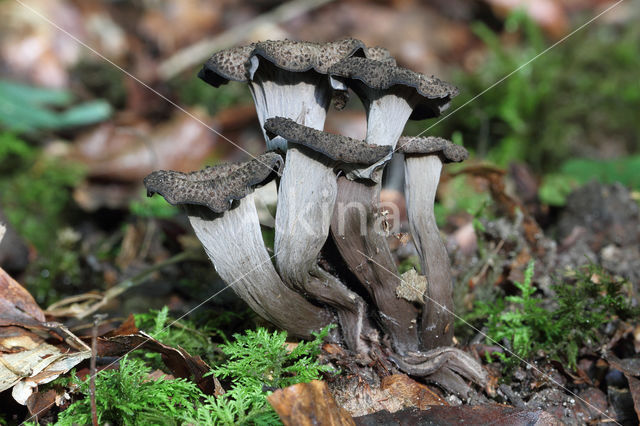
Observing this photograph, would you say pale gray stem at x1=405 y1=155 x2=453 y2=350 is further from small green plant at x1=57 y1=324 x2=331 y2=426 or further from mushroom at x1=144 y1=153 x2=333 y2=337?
mushroom at x1=144 y1=153 x2=333 y2=337

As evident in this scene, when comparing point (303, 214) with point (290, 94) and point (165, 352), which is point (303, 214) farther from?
point (165, 352)

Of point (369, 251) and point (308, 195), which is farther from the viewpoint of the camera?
point (369, 251)

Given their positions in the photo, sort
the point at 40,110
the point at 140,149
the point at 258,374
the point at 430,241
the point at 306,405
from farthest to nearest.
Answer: the point at 40,110
the point at 140,149
the point at 430,241
the point at 258,374
the point at 306,405

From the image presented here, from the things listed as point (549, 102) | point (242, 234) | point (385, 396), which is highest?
point (549, 102)

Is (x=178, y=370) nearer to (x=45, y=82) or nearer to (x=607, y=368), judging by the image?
(x=607, y=368)

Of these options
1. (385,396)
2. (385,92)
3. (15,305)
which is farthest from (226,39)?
(385,396)

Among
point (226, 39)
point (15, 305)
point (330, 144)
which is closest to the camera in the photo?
point (330, 144)

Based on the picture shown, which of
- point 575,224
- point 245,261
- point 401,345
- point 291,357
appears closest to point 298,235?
point 245,261

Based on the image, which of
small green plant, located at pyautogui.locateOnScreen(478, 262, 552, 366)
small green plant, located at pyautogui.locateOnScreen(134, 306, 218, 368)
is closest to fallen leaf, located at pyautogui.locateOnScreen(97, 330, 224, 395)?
small green plant, located at pyautogui.locateOnScreen(134, 306, 218, 368)
